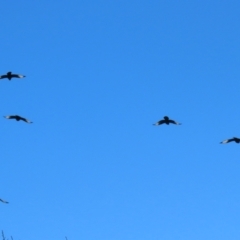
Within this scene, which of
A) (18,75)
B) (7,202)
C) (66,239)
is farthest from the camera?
(66,239)

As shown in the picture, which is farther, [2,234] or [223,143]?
[2,234]

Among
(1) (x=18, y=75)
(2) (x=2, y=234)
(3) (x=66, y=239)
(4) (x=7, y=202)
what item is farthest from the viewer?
(3) (x=66, y=239)

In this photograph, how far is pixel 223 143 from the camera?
71.2 meters

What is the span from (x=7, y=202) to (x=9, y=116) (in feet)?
38.3

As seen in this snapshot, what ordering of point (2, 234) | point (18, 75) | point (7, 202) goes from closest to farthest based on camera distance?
1. point (7, 202)
2. point (18, 75)
3. point (2, 234)

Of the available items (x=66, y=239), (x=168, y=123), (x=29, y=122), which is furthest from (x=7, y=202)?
(x=66, y=239)

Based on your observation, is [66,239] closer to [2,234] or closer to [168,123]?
[2,234]

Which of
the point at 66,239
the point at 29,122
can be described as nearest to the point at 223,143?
the point at 29,122

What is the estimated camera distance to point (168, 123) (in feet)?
238

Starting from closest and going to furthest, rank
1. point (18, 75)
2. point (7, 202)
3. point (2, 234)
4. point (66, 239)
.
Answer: point (7, 202) → point (18, 75) → point (2, 234) → point (66, 239)

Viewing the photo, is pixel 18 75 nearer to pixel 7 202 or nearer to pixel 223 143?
pixel 7 202

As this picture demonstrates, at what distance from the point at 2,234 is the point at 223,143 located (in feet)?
155

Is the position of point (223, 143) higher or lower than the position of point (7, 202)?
higher

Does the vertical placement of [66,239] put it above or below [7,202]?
above
